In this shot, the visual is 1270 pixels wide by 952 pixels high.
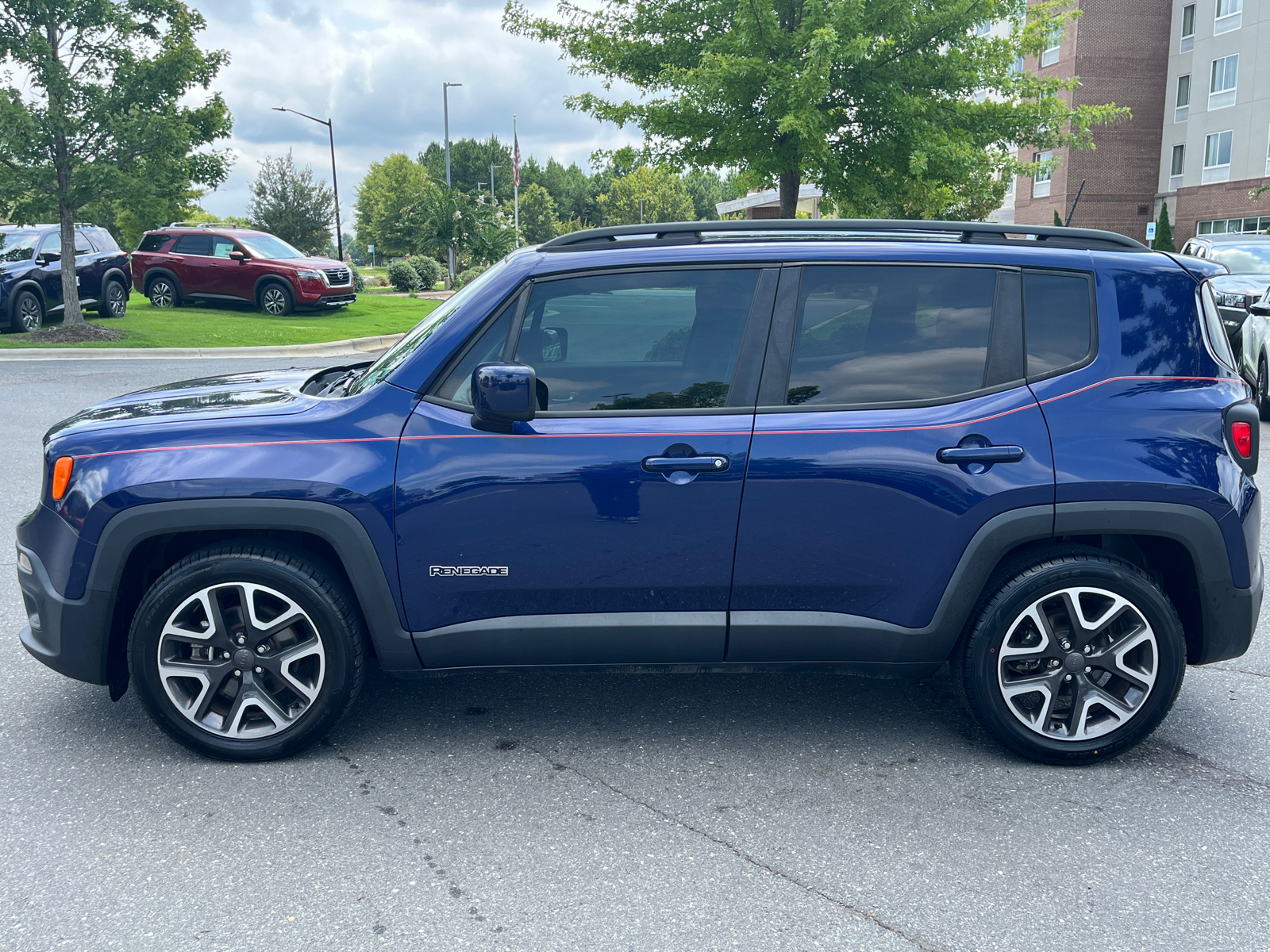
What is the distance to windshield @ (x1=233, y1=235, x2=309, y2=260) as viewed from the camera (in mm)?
23094

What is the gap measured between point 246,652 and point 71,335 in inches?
646

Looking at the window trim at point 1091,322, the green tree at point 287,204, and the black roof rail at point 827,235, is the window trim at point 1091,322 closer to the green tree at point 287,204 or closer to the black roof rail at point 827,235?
the black roof rail at point 827,235

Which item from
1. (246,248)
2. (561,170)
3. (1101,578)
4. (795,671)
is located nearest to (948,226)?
(1101,578)

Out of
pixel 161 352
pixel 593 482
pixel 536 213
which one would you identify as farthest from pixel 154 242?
pixel 536 213

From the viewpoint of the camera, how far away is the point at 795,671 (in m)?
3.73

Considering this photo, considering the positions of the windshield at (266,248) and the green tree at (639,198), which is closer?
the windshield at (266,248)

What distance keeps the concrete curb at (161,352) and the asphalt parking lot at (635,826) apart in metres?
13.4

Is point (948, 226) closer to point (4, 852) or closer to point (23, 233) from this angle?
point (4, 852)

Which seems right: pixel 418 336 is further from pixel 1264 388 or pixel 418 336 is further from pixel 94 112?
pixel 94 112

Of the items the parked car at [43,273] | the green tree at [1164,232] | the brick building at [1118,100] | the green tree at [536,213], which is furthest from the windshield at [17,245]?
the green tree at [536,213]

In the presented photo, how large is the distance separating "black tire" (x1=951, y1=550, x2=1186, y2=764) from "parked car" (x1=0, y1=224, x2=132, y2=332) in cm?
1850

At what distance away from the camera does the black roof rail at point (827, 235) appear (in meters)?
3.78

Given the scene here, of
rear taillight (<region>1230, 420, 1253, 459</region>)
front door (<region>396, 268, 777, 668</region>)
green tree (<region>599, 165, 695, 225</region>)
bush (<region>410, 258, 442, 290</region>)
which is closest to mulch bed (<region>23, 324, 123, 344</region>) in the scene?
front door (<region>396, 268, 777, 668</region>)

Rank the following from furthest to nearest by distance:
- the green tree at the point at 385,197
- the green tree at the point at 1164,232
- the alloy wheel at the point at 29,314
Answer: the green tree at the point at 385,197 → the green tree at the point at 1164,232 → the alloy wheel at the point at 29,314
